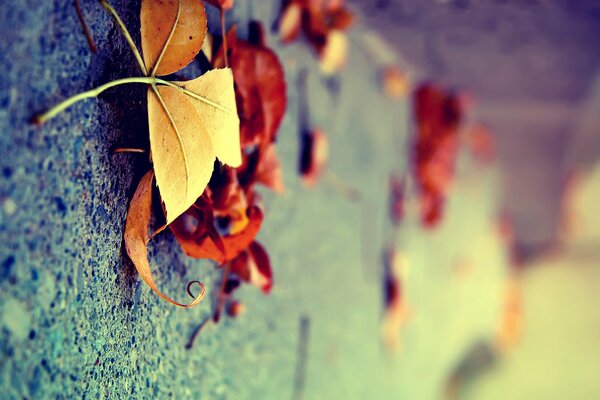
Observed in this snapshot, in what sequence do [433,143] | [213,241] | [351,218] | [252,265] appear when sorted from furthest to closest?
[433,143] < [351,218] < [252,265] < [213,241]

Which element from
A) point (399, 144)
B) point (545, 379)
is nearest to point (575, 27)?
point (399, 144)

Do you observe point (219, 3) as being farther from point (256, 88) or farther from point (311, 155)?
point (311, 155)

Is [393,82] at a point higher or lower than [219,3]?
lower

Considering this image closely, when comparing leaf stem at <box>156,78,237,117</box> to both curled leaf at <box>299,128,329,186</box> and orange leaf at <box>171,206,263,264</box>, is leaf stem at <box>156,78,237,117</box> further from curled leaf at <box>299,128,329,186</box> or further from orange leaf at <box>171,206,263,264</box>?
curled leaf at <box>299,128,329,186</box>

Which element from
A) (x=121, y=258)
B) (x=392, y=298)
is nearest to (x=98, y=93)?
(x=121, y=258)

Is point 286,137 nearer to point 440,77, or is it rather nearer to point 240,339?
point 240,339

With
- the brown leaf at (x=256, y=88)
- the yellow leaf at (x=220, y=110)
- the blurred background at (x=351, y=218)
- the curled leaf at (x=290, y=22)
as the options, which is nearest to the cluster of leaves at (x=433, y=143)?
the blurred background at (x=351, y=218)
